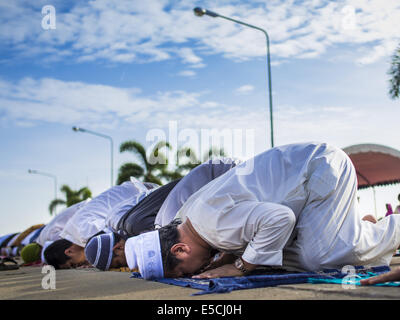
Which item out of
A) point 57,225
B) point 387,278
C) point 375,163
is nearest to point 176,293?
point 387,278

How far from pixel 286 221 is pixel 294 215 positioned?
17cm

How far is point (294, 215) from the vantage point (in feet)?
12.9

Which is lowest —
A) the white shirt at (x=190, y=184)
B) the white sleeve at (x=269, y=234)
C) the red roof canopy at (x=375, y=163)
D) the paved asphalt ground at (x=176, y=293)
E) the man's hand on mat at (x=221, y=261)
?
the paved asphalt ground at (x=176, y=293)

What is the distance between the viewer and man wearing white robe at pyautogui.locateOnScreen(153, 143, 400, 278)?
3.88 metres

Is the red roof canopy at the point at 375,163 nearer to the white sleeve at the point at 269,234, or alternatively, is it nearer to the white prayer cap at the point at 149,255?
the white sleeve at the point at 269,234

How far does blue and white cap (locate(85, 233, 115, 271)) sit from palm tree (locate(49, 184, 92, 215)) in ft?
118

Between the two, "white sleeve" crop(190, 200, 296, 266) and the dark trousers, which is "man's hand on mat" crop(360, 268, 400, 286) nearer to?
"white sleeve" crop(190, 200, 296, 266)

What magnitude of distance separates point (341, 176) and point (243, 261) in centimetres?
122

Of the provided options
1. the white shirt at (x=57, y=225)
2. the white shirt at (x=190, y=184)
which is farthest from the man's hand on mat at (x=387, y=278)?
the white shirt at (x=57, y=225)

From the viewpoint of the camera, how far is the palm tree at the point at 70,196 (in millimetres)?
41875

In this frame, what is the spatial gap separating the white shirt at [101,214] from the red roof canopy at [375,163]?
5.80 m
